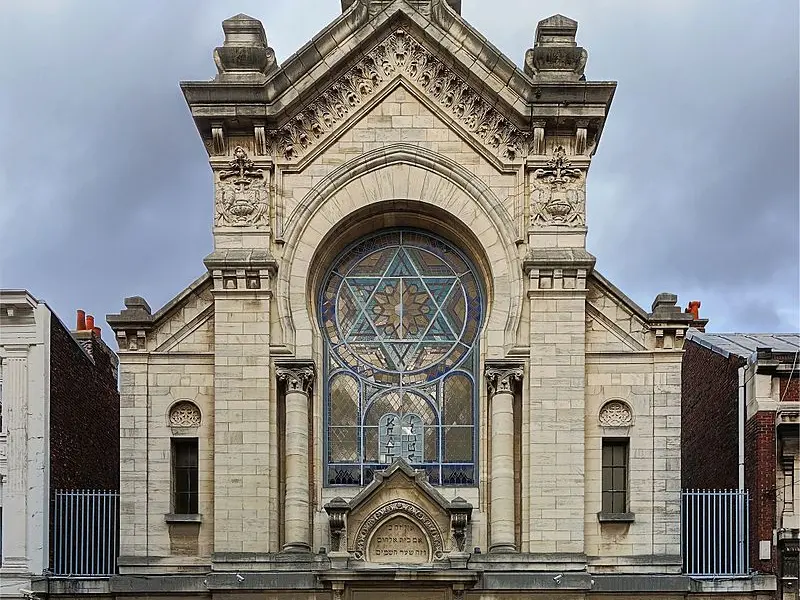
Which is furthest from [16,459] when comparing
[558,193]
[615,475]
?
[558,193]

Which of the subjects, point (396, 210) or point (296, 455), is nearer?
point (296, 455)

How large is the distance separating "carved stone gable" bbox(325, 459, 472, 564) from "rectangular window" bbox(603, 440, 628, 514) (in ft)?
10.3

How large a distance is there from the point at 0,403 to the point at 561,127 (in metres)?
13.2

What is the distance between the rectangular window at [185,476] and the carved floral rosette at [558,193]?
27.6 ft

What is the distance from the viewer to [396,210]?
29.4 m

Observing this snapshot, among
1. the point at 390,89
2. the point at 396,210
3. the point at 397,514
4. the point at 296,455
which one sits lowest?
the point at 397,514

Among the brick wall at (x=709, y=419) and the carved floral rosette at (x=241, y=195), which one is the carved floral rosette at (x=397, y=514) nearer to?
the carved floral rosette at (x=241, y=195)

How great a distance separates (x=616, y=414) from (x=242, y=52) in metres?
10.6

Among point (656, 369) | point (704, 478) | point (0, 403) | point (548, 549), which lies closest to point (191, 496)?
point (0, 403)

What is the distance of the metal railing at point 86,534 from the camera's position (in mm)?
29719

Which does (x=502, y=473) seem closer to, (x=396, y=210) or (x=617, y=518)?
(x=617, y=518)

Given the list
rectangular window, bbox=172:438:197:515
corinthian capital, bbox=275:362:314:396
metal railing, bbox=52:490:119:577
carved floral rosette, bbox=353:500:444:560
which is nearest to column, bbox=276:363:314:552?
corinthian capital, bbox=275:362:314:396

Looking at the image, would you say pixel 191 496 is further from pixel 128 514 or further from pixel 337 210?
pixel 337 210

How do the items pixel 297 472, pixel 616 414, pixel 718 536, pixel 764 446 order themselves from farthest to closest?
pixel 764 446 < pixel 718 536 < pixel 616 414 < pixel 297 472
